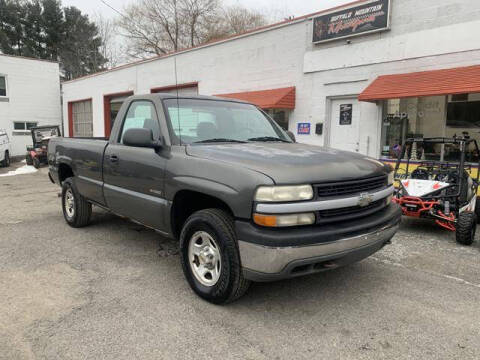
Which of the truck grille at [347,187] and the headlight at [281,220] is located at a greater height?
the truck grille at [347,187]

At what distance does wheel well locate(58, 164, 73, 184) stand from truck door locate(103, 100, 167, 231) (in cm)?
184

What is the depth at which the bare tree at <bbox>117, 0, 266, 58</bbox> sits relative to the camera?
32.1 metres

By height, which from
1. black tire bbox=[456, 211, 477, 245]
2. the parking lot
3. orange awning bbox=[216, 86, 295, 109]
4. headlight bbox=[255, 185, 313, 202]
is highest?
orange awning bbox=[216, 86, 295, 109]

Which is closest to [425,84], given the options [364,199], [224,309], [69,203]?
[364,199]

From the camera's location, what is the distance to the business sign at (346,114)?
9845mm

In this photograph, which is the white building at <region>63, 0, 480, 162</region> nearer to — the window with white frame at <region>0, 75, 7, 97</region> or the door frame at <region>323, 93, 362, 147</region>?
the door frame at <region>323, 93, 362, 147</region>

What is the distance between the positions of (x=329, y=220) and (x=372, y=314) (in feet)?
3.07

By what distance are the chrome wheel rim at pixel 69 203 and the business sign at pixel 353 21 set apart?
7376 mm

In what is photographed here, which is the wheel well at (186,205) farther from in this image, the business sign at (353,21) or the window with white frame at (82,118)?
the window with white frame at (82,118)

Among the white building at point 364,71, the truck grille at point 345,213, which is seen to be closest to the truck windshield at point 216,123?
the truck grille at point 345,213

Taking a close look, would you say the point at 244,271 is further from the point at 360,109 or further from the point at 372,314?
the point at 360,109

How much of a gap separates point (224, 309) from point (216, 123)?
6.46 feet

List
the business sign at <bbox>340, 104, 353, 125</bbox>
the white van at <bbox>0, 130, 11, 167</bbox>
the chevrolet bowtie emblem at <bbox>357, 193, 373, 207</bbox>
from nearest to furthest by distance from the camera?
the chevrolet bowtie emblem at <bbox>357, 193, 373, 207</bbox>, the business sign at <bbox>340, 104, 353, 125</bbox>, the white van at <bbox>0, 130, 11, 167</bbox>

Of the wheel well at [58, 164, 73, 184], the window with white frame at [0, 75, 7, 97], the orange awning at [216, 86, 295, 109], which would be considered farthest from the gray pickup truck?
the window with white frame at [0, 75, 7, 97]
